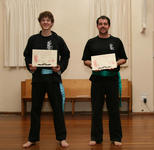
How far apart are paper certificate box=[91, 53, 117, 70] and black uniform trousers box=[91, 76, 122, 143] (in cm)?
14

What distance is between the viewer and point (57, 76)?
288 centimetres

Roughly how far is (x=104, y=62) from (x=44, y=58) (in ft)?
2.20

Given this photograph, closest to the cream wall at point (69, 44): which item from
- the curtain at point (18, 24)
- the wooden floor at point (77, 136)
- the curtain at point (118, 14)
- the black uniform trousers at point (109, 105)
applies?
the curtain at point (18, 24)

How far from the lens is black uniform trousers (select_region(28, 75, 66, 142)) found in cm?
283

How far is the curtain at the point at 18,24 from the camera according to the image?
5711 millimetres

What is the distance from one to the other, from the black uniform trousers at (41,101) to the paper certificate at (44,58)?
14cm

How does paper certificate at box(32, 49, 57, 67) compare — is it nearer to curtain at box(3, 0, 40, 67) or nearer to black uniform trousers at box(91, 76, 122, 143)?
black uniform trousers at box(91, 76, 122, 143)

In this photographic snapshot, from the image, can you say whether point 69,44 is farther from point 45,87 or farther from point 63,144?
point 63,144

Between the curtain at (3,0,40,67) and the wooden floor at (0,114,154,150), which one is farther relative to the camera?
the curtain at (3,0,40,67)

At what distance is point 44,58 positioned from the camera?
111 inches

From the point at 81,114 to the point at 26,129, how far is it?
1.93m

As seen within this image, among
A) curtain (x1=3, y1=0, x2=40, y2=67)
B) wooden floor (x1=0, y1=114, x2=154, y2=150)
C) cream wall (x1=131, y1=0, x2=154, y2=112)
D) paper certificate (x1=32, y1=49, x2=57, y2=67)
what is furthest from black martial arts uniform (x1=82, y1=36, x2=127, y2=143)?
curtain (x1=3, y1=0, x2=40, y2=67)

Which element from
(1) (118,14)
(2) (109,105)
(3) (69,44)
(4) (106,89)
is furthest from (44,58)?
(1) (118,14)

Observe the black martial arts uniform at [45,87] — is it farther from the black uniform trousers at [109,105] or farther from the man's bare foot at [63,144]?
the black uniform trousers at [109,105]
